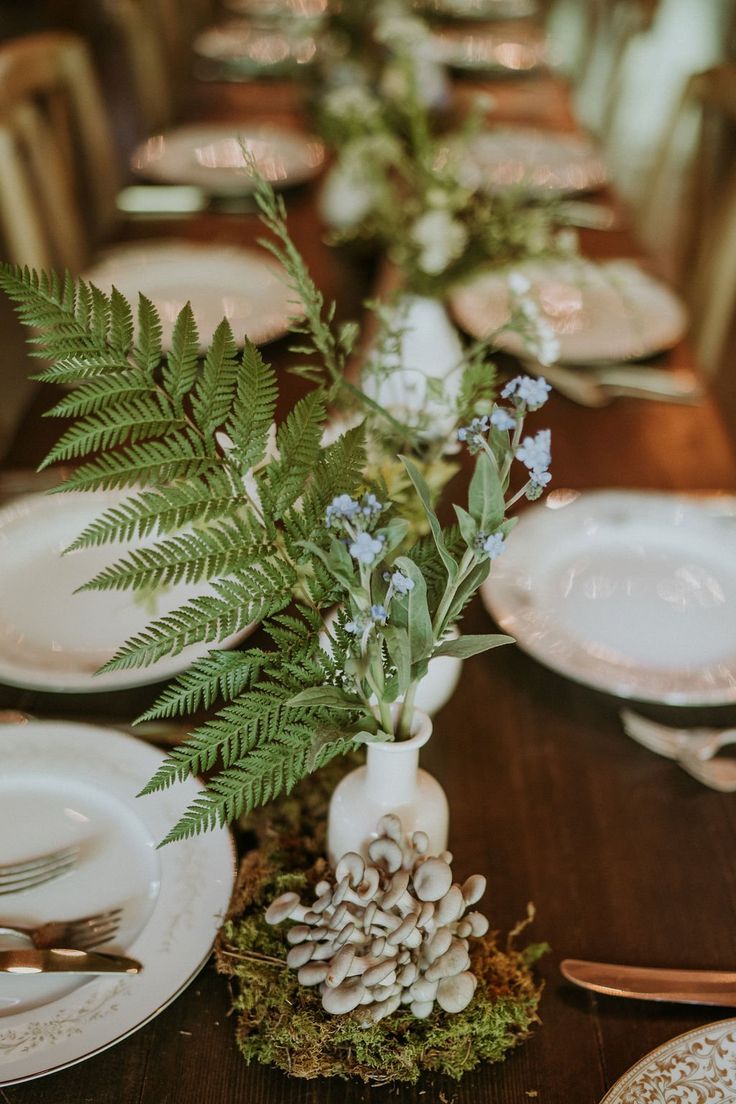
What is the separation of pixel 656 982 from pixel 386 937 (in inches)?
8.5

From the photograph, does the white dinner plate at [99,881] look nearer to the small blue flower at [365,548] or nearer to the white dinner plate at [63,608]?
the white dinner plate at [63,608]

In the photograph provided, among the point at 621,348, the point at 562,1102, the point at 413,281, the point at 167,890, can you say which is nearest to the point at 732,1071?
the point at 562,1102

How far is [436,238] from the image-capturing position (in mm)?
955

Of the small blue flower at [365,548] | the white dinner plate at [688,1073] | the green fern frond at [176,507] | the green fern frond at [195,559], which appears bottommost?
the white dinner plate at [688,1073]

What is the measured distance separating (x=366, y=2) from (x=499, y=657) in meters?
1.81

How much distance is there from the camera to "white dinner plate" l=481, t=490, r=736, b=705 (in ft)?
2.72

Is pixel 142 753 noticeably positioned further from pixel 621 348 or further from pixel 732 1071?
pixel 621 348

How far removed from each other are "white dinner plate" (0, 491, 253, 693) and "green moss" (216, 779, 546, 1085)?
0.26m

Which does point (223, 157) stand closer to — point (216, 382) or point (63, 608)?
point (63, 608)

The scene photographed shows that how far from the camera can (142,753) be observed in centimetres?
73

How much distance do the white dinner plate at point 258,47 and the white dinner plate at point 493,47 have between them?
38 centimetres

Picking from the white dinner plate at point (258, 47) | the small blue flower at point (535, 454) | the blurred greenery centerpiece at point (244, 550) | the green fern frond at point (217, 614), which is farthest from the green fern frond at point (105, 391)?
the white dinner plate at point (258, 47)

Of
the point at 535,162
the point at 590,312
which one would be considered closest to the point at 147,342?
the point at 590,312

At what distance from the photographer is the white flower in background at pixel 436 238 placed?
0.95 m
